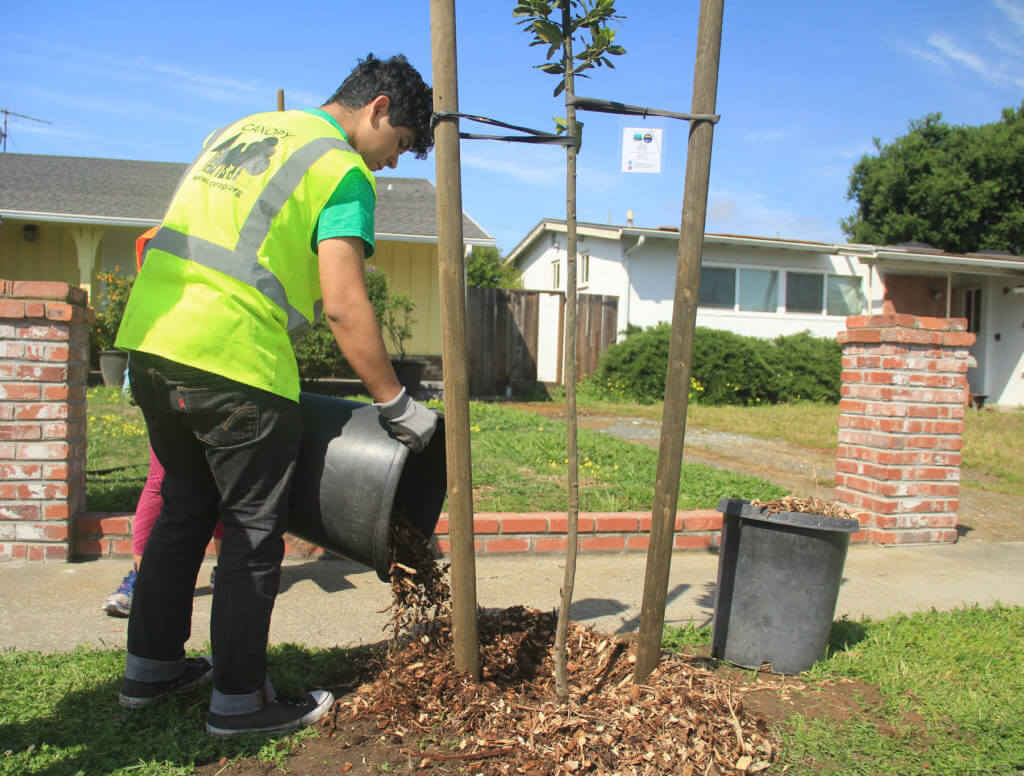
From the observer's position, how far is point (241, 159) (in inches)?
86.7

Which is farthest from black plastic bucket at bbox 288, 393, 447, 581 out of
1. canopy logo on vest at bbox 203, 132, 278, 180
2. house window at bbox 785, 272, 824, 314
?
house window at bbox 785, 272, 824, 314

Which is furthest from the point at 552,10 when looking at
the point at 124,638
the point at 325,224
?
the point at 124,638

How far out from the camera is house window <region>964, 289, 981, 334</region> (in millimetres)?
18953

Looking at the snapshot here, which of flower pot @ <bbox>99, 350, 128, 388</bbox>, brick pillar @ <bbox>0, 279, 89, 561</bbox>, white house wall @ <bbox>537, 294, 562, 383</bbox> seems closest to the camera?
brick pillar @ <bbox>0, 279, 89, 561</bbox>

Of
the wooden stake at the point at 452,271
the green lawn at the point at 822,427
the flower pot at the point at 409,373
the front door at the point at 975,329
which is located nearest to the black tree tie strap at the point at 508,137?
the wooden stake at the point at 452,271

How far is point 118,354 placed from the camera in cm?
1156

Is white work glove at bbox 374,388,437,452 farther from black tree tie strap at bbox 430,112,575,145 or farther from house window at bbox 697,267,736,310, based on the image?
house window at bbox 697,267,736,310

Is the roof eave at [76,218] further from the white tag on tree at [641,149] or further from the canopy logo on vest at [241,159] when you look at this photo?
the white tag on tree at [641,149]

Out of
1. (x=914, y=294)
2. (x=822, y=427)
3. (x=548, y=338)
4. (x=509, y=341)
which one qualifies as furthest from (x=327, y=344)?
(x=914, y=294)

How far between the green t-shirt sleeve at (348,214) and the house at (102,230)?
11.3 m

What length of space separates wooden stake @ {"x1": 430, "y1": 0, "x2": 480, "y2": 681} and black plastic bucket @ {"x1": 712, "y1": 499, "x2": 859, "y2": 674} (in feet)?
4.00

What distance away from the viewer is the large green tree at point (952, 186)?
87.4 feet

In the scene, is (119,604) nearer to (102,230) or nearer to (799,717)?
(799,717)

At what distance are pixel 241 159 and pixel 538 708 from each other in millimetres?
1825
